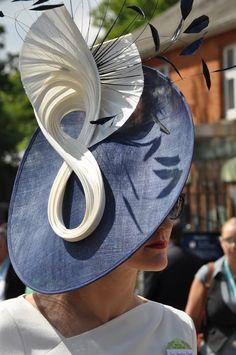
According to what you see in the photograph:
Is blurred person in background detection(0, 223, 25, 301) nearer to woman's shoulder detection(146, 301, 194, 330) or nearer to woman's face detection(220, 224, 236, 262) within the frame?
woman's face detection(220, 224, 236, 262)

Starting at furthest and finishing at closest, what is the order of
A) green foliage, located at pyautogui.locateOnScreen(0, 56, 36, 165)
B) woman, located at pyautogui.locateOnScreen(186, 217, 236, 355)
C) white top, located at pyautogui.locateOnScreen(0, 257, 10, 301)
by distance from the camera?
green foliage, located at pyautogui.locateOnScreen(0, 56, 36, 165), white top, located at pyautogui.locateOnScreen(0, 257, 10, 301), woman, located at pyautogui.locateOnScreen(186, 217, 236, 355)

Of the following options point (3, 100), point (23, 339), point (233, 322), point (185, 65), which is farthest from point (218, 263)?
point (3, 100)

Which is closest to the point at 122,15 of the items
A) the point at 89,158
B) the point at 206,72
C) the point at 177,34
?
the point at 177,34

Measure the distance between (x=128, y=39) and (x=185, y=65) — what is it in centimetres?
35

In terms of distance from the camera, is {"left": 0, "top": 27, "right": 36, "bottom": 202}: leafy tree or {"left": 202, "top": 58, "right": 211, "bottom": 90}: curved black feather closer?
{"left": 202, "top": 58, "right": 211, "bottom": 90}: curved black feather

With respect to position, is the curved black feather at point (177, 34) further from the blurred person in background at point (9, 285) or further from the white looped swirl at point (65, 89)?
the blurred person in background at point (9, 285)

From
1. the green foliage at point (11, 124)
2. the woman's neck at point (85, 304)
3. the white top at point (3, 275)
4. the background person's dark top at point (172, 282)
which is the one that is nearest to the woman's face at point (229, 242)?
the background person's dark top at point (172, 282)

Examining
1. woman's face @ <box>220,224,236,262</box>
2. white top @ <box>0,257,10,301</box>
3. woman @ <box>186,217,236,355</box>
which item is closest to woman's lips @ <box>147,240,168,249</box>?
woman @ <box>186,217,236,355</box>

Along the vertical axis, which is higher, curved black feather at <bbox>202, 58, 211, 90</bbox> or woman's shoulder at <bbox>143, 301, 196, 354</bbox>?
curved black feather at <bbox>202, 58, 211, 90</bbox>

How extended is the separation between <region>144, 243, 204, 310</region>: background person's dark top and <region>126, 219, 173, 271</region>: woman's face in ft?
13.5

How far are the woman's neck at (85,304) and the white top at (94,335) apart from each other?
0.08ft

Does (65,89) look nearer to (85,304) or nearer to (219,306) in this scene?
(85,304)

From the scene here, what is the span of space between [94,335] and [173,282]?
4.17 m

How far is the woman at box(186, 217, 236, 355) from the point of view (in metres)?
5.26
